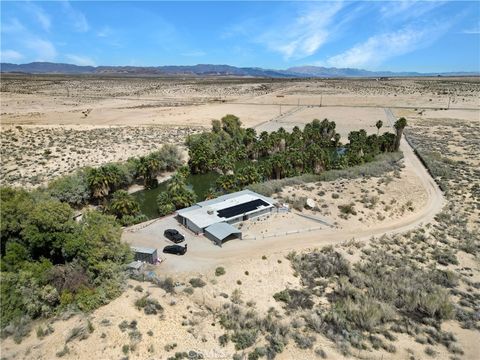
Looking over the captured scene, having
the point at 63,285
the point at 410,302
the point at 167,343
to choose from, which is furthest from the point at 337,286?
the point at 63,285

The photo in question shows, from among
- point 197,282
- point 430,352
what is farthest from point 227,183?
point 430,352

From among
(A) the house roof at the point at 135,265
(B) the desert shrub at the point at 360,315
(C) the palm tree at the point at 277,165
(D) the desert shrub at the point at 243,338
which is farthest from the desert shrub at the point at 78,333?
(C) the palm tree at the point at 277,165

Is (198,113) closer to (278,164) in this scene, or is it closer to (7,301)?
(278,164)

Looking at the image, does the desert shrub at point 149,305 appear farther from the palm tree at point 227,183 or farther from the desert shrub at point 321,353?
the palm tree at point 227,183

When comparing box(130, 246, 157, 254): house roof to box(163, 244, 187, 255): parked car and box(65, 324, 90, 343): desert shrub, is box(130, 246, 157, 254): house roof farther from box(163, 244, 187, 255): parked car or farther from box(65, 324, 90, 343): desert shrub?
box(65, 324, 90, 343): desert shrub

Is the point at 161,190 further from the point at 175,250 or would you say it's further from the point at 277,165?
the point at 175,250
